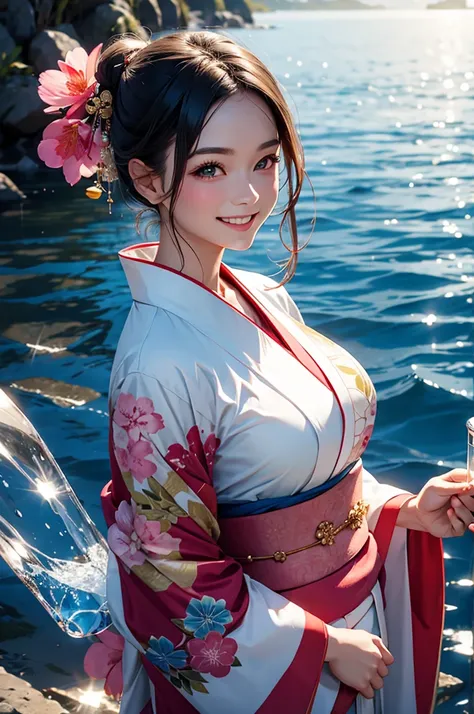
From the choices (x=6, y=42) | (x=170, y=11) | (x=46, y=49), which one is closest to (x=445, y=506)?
(x=46, y=49)

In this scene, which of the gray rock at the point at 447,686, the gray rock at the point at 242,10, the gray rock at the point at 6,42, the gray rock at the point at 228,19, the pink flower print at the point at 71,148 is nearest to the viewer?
the pink flower print at the point at 71,148

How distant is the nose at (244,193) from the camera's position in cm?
132

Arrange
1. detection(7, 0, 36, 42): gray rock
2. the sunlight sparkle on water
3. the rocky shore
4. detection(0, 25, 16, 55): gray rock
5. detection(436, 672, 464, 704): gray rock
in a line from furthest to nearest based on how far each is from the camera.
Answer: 1. detection(7, 0, 36, 42): gray rock
2. detection(0, 25, 16, 55): gray rock
3. the rocky shore
4. detection(436, 672, 464, 704): gray rock
5. the sunlight sparkle on water

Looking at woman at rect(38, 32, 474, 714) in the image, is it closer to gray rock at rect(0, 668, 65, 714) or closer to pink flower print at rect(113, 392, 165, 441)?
pink flower print at rect(113, 392, 165, 441)

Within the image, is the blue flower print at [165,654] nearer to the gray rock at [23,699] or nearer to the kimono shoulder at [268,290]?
the kimono shoulder at [268,290]

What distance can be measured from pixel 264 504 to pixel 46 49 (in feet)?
31.2

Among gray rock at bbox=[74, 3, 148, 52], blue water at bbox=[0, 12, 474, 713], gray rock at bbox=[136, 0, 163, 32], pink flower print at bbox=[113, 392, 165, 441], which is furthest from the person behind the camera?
gray rock at bbox=[136, 0, 163, 32]

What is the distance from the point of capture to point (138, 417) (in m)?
1.26

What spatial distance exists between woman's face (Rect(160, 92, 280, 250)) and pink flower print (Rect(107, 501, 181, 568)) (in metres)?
0.39

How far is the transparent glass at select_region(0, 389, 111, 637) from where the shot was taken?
1.65 metres

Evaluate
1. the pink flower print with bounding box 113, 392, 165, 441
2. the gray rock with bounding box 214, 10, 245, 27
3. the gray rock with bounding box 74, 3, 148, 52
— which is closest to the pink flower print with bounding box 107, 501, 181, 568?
the pink flower print with bounding box 113, 392, 165, 441

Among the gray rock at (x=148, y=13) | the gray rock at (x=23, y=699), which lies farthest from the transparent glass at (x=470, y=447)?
the gray rock at (x=148, y=13)

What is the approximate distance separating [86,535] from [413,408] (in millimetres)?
1798

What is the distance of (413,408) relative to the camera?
3395 millimetres
